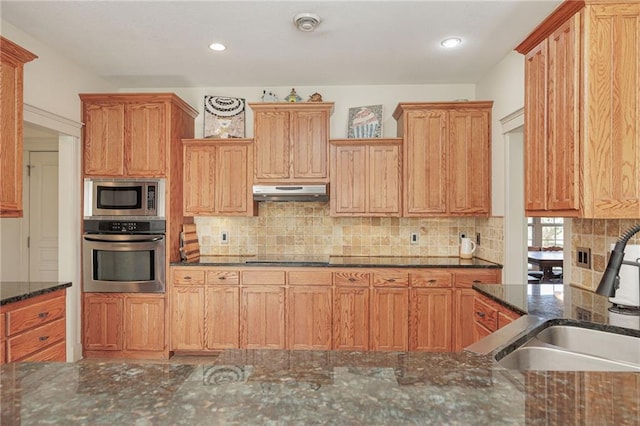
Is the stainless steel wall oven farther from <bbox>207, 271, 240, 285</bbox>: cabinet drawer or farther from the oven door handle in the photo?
<bbox>207, 271, 240, 285</bbox>: cabinet drawer

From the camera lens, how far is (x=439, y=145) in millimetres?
3756

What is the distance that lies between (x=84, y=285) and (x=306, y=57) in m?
2.99

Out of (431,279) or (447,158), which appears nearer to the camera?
(431,279)

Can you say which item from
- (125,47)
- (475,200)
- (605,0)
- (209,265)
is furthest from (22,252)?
(605,0)

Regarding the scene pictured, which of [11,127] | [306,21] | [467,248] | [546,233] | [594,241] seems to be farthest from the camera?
[546,233]

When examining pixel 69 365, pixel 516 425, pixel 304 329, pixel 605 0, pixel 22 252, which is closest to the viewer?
pixel 516 425

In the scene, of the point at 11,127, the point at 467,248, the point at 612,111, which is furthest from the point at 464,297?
the point at 11,127

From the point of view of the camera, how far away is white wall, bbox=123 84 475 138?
419cm

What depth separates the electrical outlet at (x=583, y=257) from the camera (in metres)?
2.33

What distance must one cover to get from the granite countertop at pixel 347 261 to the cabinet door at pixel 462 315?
264mm

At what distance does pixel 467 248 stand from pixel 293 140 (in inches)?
82.4

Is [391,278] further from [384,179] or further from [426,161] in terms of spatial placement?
[426,161]

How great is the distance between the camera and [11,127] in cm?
241

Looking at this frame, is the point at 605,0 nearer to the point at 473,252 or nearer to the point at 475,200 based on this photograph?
the point at 475,200
